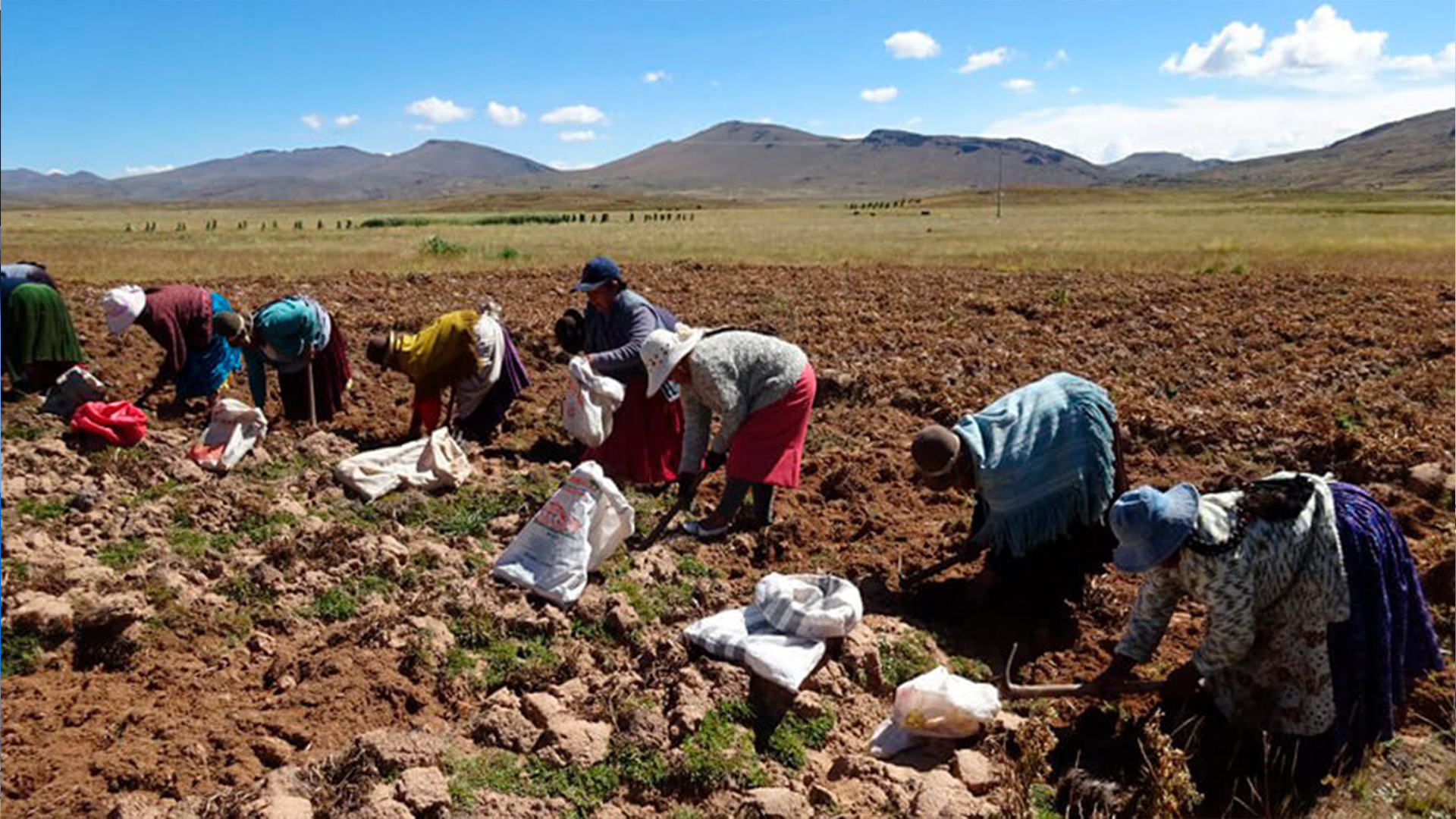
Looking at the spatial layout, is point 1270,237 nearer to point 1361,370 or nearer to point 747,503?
point 1361,370

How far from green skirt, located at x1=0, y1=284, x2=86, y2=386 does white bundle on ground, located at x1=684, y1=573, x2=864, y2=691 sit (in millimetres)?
5961

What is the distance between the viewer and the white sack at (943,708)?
3.49 metres

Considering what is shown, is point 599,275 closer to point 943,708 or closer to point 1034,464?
point 1034,464

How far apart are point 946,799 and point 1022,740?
382 millimetres

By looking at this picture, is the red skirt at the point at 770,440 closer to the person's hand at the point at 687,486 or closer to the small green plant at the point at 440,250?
the person's hand at the point at 687,486

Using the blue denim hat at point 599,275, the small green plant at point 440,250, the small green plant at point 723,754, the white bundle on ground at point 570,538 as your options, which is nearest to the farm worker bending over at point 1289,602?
the small green plant at point 723,754

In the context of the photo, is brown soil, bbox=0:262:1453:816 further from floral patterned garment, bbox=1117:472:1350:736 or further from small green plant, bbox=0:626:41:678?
floral patterned garment, bbox=1117:472:1350:736

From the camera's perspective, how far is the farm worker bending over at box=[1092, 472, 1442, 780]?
3.18 meters

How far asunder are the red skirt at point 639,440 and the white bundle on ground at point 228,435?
2104 mm

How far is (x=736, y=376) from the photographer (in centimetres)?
494

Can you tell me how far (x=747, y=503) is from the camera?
568cm

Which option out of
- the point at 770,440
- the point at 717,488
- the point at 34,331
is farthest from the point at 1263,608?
the point at 34,331

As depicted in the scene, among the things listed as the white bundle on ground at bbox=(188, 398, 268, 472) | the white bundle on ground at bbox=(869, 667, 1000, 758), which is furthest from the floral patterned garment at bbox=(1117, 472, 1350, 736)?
the white bundle on ground at bbox=(188, 398, 268, 472)

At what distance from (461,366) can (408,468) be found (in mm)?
901
